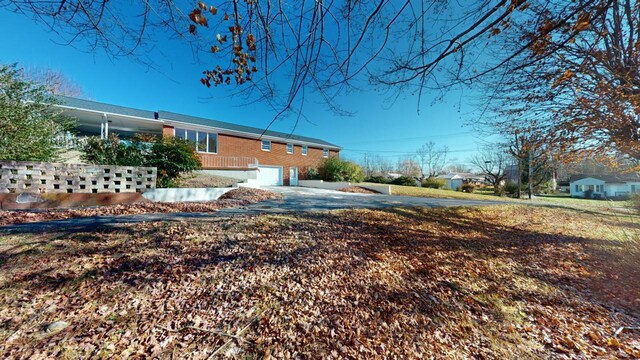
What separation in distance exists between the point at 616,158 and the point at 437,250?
751 cm

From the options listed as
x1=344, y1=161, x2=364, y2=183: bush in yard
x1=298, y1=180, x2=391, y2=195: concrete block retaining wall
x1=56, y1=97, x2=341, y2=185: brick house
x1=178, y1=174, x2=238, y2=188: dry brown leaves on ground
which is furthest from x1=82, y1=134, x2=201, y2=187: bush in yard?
x1=344, y1=161, x2=364, y2=183: bush in yard

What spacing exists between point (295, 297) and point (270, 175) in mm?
16396

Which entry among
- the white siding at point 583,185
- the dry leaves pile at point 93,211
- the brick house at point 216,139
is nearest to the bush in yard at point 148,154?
the dry leaves pile at point 93,211

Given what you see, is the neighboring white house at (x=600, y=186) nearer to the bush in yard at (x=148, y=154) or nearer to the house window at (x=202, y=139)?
the house window at (x=202, y=139)

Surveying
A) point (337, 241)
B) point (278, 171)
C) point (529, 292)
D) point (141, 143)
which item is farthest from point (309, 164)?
point (529, 292)

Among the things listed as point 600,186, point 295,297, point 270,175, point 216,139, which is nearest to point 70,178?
point 295,297

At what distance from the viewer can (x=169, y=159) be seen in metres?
7.71

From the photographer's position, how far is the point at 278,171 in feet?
61.9

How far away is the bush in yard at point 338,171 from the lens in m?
18.8

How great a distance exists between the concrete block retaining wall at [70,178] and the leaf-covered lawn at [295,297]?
11.6ft

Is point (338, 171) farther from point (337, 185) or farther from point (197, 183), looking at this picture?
point (197, 183)

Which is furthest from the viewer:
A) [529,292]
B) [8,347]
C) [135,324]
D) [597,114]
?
[597,114]

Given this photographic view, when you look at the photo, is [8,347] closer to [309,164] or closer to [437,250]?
[437,250]

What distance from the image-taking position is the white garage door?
17297 mm
